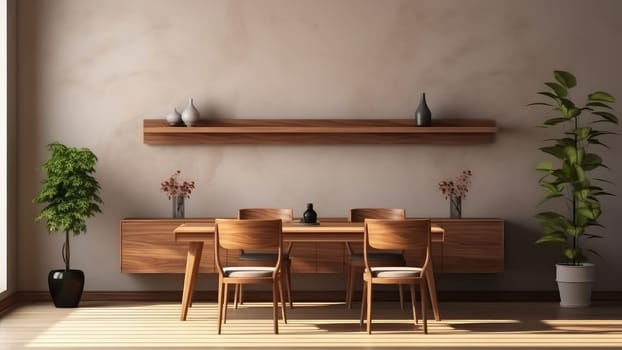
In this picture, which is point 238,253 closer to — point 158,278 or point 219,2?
point 158,278

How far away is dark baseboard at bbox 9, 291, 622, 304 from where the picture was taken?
853 centimetres

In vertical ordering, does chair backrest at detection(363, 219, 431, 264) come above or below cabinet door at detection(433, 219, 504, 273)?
above

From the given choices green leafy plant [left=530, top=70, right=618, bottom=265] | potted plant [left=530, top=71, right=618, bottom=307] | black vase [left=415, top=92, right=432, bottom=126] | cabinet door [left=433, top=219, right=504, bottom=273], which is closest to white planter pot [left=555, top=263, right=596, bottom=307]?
potted plant [left=530, top=71, right=618, bottom=307]

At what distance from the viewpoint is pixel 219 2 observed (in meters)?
8.62

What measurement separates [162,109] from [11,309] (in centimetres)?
216

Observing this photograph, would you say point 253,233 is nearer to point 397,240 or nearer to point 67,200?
point 397,240

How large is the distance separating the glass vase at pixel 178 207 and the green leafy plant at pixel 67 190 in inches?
27.4

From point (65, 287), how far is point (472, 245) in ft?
11.4

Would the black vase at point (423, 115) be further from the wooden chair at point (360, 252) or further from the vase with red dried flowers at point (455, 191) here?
the wooden chair at point (360, 252)

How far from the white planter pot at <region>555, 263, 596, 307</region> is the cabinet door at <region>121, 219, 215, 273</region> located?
2992 millimetres

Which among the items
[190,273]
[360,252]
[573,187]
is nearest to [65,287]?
[190,273]

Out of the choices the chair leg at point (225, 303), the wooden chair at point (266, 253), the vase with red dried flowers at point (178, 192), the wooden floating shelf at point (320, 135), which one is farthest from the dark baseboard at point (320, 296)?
the wooden floating shelf at point (320, 135)

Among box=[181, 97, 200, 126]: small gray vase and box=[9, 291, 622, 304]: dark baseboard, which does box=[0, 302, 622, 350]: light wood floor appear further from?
box=[181, 97, 200, 126]: small gray vase

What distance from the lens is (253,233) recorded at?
21.8 feet
